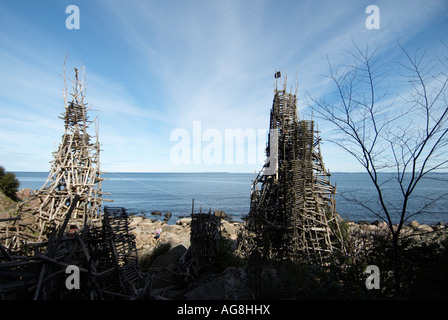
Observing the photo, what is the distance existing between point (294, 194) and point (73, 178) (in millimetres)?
13964

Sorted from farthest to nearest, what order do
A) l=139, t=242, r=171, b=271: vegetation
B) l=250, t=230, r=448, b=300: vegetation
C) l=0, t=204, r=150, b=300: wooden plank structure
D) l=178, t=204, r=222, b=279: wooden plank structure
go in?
l=139, t=242, r=171, b=271: vegetation, l=178, t=204, r=222, b=279: wooden plank structure, l=0, t=204, r=150, b=300: wooden plank structure, l=250, t=230, r=448, b=300: vegetation

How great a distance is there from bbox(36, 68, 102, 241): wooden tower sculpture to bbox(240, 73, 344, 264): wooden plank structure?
10570mm

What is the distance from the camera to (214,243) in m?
12.6

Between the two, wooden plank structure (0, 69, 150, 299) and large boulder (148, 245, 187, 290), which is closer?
wooden plank structure (0, 69, 150, 299)

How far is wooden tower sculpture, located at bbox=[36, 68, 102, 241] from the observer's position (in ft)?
43.1

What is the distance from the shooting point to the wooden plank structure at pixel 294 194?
43.4ft

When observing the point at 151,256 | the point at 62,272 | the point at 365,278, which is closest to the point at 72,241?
the point at 62,272

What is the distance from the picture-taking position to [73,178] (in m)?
13.6

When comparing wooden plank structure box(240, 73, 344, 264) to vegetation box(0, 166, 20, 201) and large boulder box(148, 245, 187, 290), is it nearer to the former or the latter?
large boulder box(148, 245, 187, 290)

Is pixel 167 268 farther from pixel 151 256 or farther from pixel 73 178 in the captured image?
pixel 73 178

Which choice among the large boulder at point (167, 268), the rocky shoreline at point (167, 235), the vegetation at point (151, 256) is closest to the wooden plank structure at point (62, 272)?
the large boulder at point (167, 268)

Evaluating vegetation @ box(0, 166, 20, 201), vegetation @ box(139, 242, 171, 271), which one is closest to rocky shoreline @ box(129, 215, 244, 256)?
vegetation @ box(139, 242, 171, 271)
